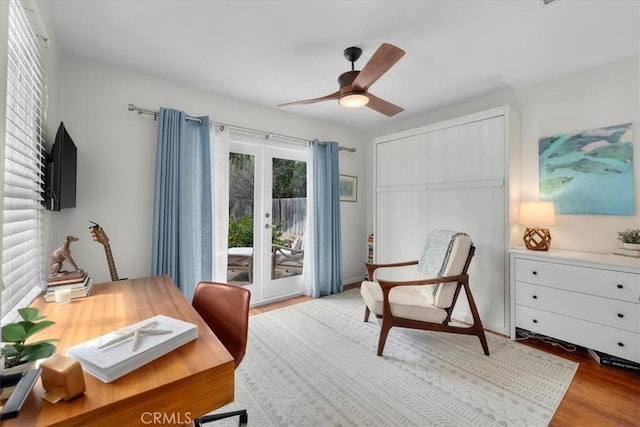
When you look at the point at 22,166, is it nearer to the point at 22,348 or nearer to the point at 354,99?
the point at 22,348

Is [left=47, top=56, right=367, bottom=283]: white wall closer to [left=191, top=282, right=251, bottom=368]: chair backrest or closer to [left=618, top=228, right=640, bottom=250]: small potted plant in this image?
[left=191, top=282, right=251, bottom=368]: chair backrest

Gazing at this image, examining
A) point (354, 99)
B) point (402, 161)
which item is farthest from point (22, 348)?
point (402, 161)

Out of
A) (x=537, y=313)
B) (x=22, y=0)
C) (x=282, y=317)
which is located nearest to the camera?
(x=22, y=0)

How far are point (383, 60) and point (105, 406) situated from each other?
1940 millimetres

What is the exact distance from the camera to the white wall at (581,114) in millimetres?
2359

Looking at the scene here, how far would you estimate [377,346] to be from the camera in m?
2.41

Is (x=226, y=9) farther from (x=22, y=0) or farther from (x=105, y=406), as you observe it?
(x=105, y=406)

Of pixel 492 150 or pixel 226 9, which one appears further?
pixel 492 150

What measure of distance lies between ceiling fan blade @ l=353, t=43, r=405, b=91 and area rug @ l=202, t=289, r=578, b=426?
6.73 ft

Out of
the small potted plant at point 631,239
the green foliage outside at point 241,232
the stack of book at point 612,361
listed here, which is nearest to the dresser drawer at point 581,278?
the small potted plant at point 631,239

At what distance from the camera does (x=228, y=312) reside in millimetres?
1535

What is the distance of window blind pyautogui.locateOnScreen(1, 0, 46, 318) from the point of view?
123 cm

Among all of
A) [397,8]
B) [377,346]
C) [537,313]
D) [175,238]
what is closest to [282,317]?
[377,346]

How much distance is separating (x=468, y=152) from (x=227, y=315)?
105 inches
